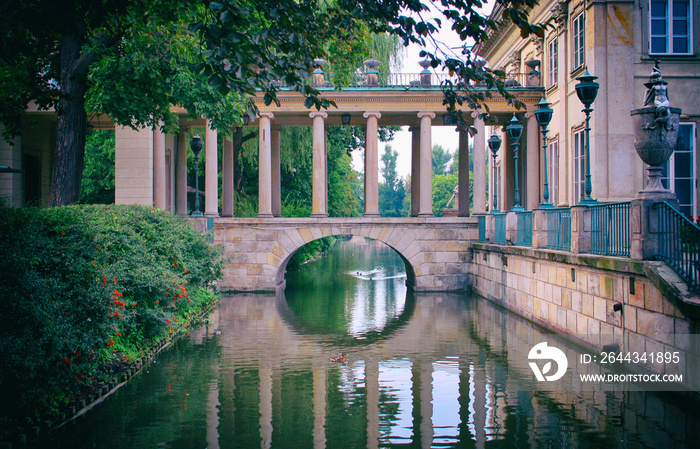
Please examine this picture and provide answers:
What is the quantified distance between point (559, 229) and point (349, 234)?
10789 mm

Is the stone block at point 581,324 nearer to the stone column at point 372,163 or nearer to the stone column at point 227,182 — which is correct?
the stone column at point 372,163

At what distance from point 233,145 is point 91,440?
2337 centimetres

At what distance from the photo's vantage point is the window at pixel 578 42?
69.4 feet

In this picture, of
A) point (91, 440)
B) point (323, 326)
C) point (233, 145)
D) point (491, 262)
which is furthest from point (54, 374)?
point (233, 145)

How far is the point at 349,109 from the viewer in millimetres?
25391

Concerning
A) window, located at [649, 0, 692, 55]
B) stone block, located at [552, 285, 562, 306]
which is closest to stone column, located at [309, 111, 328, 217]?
window, located at [649, 0, 692, 55]

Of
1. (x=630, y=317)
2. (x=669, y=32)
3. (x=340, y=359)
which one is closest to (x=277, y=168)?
(x=669, y=32)

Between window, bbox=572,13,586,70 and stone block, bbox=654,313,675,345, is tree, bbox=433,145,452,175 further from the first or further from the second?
stone block, bbox=654,313,675,345

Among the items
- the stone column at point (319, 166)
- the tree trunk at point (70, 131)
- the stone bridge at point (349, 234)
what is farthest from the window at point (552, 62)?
the tree trunk at point (70, 131)

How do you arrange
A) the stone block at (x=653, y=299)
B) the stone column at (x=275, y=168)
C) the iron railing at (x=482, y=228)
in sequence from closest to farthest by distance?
the stone block at (x=653, y=299), the iron railing at (x=482, y=228), the stone column at (x=275, y=168)

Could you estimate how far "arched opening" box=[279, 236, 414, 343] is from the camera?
634 inches

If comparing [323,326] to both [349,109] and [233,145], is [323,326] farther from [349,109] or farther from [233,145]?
[233,145]

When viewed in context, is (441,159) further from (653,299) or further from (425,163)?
(653,299)

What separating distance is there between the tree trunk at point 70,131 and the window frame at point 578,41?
14902 millimetres
